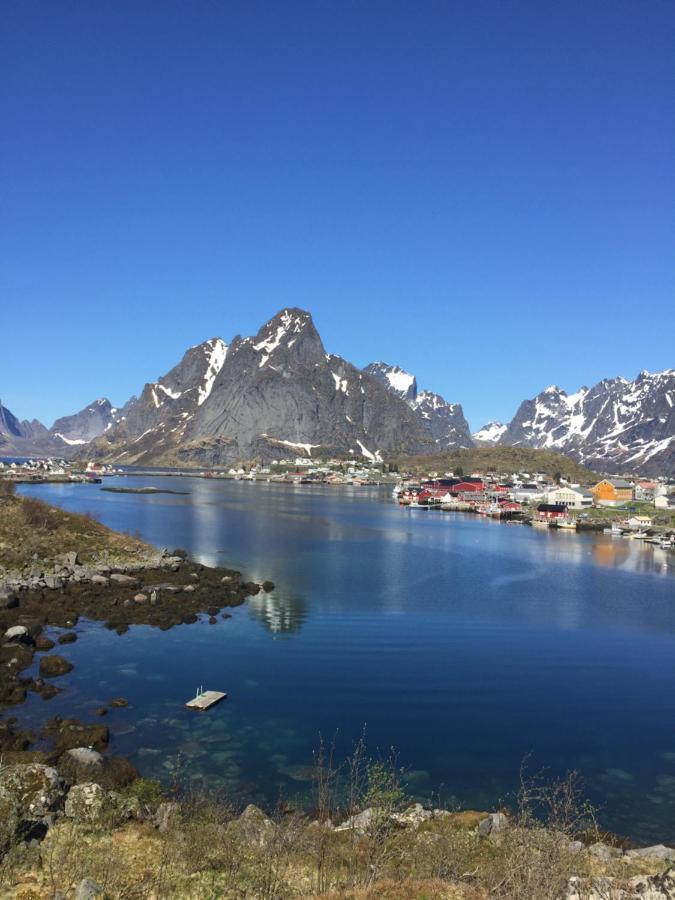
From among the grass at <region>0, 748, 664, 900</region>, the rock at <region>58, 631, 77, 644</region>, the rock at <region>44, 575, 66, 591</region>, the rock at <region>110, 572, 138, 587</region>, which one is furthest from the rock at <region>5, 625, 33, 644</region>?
the grass at <region>0, 748, 664, 900</region>

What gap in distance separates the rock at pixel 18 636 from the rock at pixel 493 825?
1920 cm

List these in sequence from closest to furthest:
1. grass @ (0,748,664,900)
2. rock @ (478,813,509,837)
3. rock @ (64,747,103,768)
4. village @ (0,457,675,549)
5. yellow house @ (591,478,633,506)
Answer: grass @ (0,748,664,900) < rock @ (478,813,509,837) < rock @ (64,747,103,768) < village @ (0,457,675,549) < yellow house @ (591,478,633,506)

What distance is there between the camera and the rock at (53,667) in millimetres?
21984

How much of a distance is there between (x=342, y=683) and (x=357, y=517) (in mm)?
68081

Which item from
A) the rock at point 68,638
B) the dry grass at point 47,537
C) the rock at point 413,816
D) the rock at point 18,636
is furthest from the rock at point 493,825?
the dry grass at point 47,537

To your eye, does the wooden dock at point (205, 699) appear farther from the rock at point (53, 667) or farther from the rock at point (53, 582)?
the rock at point (53, 582)

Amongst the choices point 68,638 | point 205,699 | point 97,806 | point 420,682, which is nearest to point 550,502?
point 420,682

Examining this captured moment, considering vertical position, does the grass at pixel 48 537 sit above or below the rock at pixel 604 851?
above

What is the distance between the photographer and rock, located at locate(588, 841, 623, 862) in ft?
38.8

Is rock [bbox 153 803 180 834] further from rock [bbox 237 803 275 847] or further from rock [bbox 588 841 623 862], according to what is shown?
rock [bbox 588 841 623 862]

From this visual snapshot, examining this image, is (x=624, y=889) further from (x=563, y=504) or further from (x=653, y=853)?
(x=563, y=504)

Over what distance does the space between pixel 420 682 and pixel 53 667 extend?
12756 mm

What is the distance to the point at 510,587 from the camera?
42219mm

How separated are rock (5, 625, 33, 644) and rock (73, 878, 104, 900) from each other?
1834 cm
